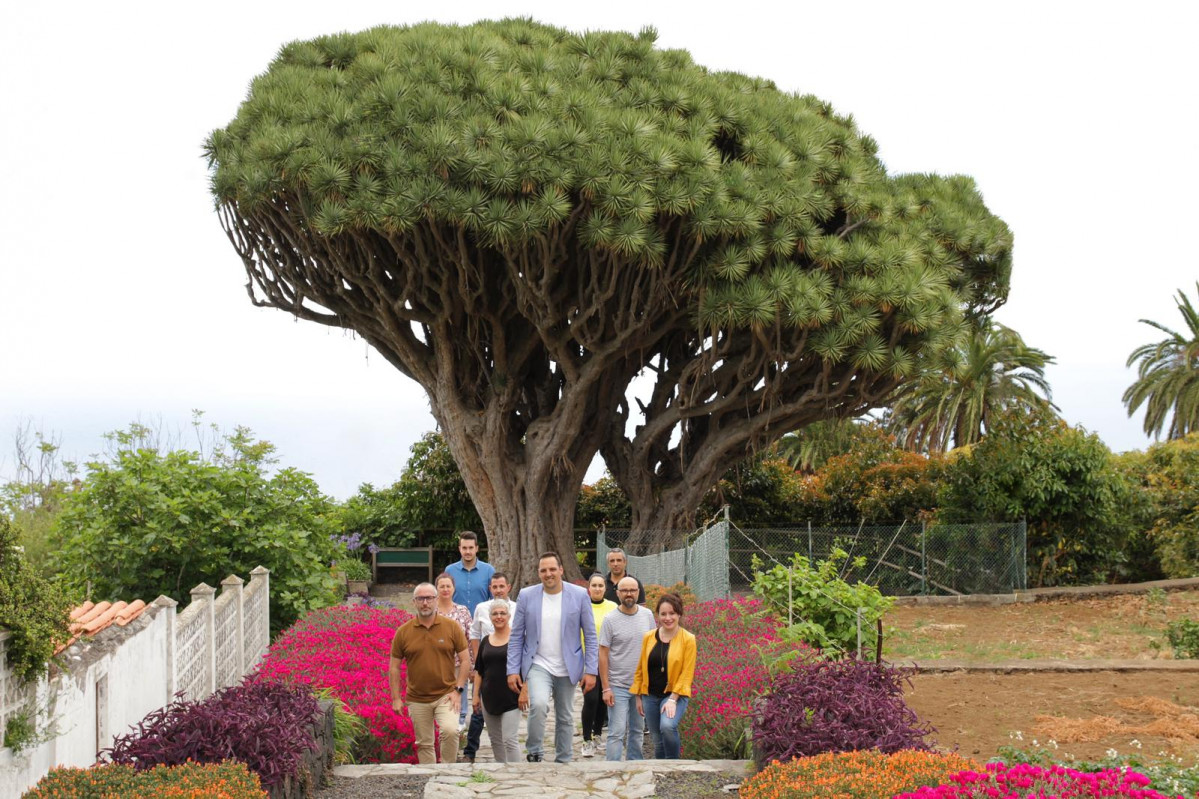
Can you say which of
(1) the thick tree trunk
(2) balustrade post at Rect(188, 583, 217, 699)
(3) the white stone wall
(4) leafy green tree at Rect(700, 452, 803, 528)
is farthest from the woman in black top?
(4) leafy green tree at Rect(700, 452, 803, 528)

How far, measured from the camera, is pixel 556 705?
30.1 feet

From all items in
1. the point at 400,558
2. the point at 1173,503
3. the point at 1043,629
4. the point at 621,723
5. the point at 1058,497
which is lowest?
the point at 1043,629

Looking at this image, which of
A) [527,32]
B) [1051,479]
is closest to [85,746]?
[527,32]

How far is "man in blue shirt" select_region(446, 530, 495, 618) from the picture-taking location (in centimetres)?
1114

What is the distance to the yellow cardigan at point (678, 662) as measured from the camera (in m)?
8.69

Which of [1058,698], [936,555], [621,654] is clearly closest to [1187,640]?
[1058,698]

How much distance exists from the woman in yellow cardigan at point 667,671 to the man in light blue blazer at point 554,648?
45cm

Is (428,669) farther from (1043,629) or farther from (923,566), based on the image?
(923,566)

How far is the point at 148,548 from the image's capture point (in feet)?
45.0

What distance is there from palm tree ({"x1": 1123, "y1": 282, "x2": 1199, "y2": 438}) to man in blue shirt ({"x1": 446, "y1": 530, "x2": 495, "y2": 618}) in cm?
3450

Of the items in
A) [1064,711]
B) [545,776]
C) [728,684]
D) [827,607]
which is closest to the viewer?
[545,776]

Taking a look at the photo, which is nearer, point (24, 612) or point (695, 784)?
point (24, 612)

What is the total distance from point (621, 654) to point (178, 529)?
720 centimetres

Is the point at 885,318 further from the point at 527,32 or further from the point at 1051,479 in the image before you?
the point at 527,32
